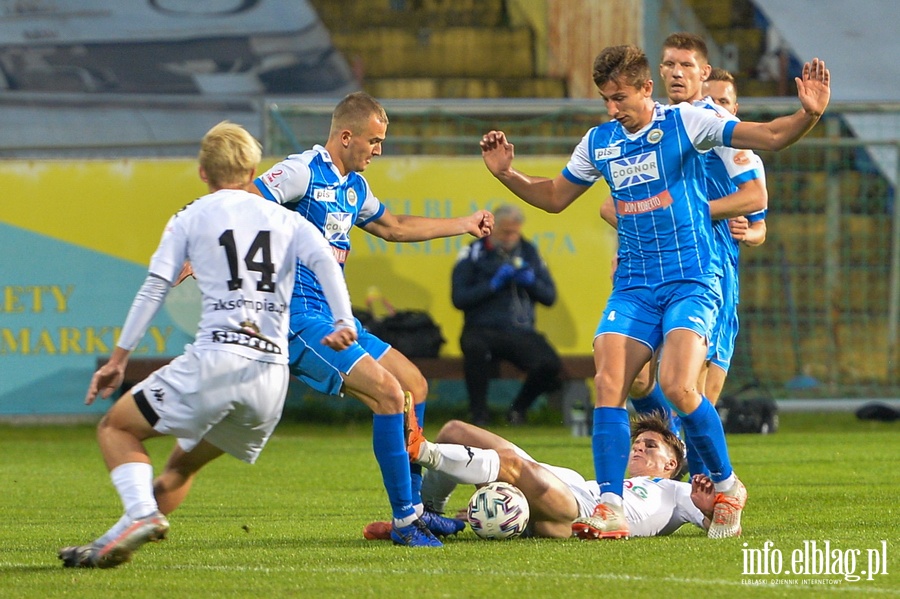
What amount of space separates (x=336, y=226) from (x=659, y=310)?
1.51m

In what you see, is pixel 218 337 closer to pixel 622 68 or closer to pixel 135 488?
pixel 135 488

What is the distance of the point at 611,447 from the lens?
249 inches

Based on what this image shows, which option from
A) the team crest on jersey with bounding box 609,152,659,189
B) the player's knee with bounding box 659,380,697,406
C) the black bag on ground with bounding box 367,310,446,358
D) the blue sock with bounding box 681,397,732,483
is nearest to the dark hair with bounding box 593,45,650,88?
the team crest on jersey with bounding box 609,152,659,189

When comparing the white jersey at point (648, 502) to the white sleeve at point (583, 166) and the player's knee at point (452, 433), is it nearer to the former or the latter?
the player's knee at point (452, 433)

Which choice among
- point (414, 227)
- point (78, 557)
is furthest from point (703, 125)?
point (78, 557)

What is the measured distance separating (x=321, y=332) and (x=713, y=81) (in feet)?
9.80

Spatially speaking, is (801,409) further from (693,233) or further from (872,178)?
(693,233)

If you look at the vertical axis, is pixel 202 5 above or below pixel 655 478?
above

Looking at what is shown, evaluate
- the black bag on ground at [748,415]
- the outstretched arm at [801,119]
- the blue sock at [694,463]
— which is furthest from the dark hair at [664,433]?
the black bag on ground at [748,415]

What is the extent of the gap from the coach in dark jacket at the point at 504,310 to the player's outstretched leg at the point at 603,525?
713 centimetres

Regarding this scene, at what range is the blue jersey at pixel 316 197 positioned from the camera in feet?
Result: 21.1

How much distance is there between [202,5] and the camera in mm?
22906

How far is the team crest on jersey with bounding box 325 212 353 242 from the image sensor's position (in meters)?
6.57

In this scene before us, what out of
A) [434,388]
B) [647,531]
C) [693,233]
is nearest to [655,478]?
[647,531]
